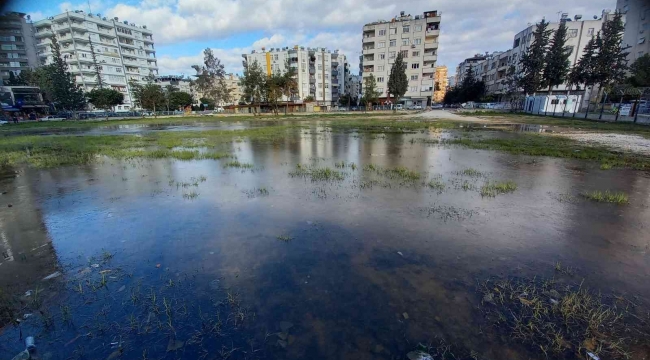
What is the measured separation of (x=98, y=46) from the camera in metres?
90.3

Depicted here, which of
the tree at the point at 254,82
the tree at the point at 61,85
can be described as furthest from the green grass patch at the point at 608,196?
the tree at the point at 61,85

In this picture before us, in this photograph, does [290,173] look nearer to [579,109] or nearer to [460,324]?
[460,324]

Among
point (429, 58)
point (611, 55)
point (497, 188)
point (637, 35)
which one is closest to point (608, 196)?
point (497, 188)

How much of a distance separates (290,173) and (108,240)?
657cm

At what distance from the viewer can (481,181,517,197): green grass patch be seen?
8672 millimetres

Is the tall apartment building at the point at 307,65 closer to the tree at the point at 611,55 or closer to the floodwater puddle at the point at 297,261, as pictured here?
the tree at the point at 611,55

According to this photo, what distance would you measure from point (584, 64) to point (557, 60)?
405 inches

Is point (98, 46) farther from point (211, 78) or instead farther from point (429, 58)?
point (429, 58)

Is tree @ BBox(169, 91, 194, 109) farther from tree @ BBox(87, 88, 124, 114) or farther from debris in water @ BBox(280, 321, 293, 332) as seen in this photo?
debris in water @ BBox(280, 321, 293, 332)

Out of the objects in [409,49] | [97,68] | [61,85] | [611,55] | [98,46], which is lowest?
[61,85]

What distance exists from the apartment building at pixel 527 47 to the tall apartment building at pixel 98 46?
113m

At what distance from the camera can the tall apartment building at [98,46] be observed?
283ft

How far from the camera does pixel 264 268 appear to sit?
482 cm

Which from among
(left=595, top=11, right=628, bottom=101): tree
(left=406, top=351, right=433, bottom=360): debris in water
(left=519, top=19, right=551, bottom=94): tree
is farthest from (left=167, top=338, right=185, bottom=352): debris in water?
(left=519, top=19, right=551, bottom=94): tree
